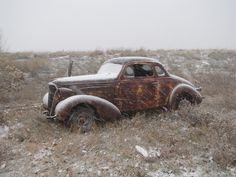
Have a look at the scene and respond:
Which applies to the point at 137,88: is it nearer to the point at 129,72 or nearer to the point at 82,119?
the point at 129,72

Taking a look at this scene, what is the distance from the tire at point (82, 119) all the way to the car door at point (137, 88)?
0.90 m

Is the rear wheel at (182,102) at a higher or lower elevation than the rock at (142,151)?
higher

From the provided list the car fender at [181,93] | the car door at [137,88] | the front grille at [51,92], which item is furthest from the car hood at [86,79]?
the car fender at [181,93]

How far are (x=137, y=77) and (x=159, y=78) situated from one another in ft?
2.40

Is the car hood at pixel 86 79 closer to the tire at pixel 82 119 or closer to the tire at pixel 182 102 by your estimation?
the tire at pixel 82 119

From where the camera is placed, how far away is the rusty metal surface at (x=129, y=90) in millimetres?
8203

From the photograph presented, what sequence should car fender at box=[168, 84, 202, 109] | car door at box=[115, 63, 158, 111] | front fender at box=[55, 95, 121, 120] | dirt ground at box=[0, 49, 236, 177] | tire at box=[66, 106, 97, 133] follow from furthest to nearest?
car fender at box=[168, 84, 202, 109], car door at box=[115, 63, 158, 111], tire at box=[66, 106, 97, 133], front fender at box=[55, 95, 121, 120], dirt ground at box=[0, 49, 236, 177]

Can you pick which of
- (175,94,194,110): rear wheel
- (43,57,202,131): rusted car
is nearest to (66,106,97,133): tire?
(43,57,202,131): rusted car

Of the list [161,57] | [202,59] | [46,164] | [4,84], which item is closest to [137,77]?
[46,164]

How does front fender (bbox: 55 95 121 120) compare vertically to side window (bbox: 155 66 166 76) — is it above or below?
below

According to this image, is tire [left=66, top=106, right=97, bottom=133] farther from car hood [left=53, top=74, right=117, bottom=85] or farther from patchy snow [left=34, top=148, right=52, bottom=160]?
patchy snow [left=34, top=148, right=52, bottom=160]

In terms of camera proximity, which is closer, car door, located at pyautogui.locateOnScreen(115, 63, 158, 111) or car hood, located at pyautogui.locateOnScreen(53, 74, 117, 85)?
car hood, located at pyautogui.locateOnScreen(53, 74, 117, 85)

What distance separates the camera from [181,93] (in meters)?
9.56

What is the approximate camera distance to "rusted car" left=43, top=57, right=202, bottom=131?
802 cm
